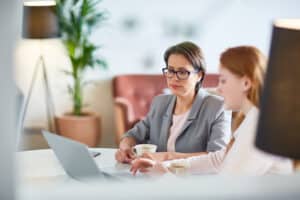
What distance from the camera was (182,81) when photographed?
228 cm

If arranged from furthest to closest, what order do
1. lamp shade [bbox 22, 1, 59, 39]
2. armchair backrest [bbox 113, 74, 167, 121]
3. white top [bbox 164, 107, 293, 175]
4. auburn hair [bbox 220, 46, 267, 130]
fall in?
armchair backrest [bbox 113, 74, 167, 121]
lamp shade [bbox 22, 1, 59, 39]
auburn hair [bbox 220, 46, 267, 130]
white top [bbox 164, 107, 293, 175]

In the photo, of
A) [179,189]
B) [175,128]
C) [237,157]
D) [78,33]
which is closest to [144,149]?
[175,128]

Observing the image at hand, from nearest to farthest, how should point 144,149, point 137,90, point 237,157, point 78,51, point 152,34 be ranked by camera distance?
point 237,157 < point 144,149 < point 78,51 < point 137,90 < point 152,34

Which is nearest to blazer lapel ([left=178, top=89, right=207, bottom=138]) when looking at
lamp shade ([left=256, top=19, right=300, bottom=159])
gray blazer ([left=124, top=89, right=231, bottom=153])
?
gray blazer ([left=124, top=89, right=231, bottom=153])

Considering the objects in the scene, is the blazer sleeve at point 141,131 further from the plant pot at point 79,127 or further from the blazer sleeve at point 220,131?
the plant pot at point 79,127

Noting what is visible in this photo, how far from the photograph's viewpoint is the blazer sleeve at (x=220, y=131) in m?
2.15

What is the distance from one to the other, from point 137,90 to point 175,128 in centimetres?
228

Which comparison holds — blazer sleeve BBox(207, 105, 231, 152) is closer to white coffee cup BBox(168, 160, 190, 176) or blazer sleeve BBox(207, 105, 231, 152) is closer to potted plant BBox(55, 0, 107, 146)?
white coffee cup BBox(168, 160, 190, 176)

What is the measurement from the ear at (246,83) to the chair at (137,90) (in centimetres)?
247

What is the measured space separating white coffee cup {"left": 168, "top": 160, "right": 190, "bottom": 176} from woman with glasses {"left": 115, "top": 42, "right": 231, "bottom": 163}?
0.25m

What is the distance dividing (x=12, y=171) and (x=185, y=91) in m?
1.87

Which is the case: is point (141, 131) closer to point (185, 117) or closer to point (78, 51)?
point (185, 117)

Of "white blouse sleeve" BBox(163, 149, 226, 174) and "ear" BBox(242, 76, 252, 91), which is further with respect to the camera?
"white blouse sleeve" BBox(163, 149, 226, 174)

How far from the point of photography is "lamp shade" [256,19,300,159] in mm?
713
